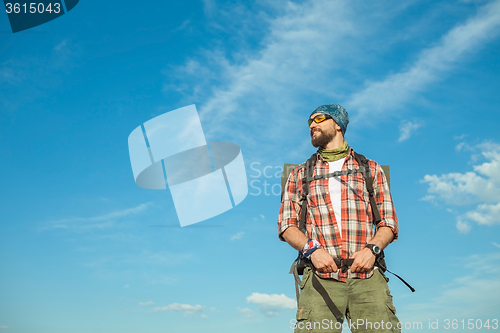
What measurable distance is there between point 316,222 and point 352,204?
0.64m

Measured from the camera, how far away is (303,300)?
6.29 meters

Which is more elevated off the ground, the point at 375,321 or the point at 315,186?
the point at 315,186

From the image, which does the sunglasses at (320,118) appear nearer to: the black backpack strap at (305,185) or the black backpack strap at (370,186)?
the black backpack strap at (305,185)

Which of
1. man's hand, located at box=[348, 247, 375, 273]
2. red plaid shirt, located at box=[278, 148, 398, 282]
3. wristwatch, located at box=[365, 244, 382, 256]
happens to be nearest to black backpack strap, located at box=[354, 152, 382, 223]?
red plaid shirt, located at box=[278, 148, 398, 282]

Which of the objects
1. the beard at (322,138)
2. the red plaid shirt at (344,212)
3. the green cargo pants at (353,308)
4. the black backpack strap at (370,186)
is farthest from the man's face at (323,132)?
the green cargo pants at (353,308)

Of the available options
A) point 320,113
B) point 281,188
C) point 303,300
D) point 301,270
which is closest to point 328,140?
point 320,113

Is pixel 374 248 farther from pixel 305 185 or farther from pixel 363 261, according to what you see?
pixel 305 185

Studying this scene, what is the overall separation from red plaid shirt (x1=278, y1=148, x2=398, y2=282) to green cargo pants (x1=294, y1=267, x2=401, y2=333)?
0.15 m

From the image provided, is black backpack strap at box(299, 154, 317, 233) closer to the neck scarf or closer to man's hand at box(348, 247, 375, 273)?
the neck scarf

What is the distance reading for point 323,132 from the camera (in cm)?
724

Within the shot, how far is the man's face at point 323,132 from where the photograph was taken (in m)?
7.25

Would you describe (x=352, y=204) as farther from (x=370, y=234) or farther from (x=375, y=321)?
(x=375, y=321)

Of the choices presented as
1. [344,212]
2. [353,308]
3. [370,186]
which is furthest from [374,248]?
[370,186]

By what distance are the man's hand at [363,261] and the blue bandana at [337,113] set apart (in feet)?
7.52
